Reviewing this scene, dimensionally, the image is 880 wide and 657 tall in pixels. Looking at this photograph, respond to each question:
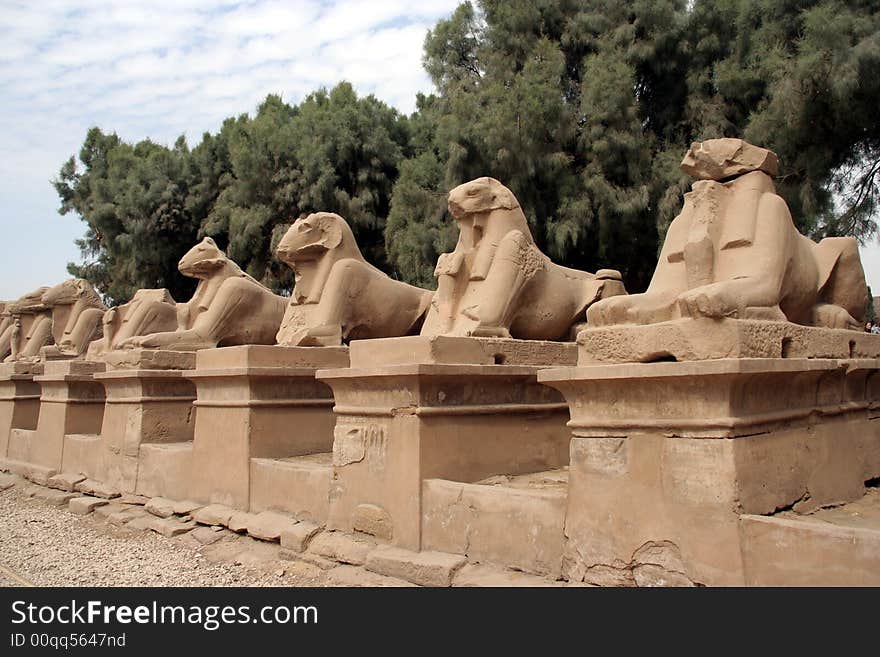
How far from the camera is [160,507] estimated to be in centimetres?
640

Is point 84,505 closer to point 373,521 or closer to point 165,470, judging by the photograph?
point 165,470

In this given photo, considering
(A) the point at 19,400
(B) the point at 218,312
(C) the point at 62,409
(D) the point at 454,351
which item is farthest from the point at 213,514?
(A) the point at 19,400

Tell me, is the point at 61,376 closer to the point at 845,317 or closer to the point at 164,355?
the point at 164,355

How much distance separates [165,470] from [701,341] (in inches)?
194

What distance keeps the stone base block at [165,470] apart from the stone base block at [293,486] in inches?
41.4

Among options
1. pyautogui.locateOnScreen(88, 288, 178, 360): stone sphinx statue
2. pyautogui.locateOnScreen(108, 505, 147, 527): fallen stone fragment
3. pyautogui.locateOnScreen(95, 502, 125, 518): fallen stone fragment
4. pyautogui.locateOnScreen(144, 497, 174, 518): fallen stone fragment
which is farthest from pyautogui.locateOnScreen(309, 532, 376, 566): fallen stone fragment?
pyautogui.locateOnScreen(88, 288, 178, 360): stone sphinx statue

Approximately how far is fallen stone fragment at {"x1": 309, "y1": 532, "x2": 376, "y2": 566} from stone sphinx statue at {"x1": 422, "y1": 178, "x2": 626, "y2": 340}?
4.46 feet

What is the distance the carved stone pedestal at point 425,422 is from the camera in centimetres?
430

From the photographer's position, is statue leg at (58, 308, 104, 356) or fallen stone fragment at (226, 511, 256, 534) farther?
statue leg at (58, 308, 104, 356)

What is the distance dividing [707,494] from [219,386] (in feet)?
13.3

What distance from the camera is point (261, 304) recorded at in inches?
289

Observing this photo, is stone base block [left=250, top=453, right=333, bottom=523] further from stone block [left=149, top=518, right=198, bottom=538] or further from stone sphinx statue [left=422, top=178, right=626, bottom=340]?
stone sphinx statue [left=422, top=178, right=626, bottom=340]

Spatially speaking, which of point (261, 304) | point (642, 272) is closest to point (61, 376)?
point (261, 304)

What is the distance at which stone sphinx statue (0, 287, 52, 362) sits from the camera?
10.8 m
